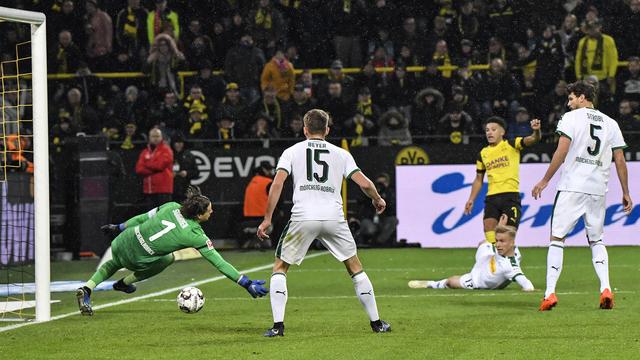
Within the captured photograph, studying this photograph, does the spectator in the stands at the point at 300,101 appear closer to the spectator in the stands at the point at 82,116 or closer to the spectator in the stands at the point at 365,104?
the spectator in the stands at the point at 365,104

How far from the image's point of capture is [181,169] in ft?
76.7

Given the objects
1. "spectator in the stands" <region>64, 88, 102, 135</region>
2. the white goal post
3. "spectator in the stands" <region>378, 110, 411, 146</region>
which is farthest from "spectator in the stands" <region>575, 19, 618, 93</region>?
the white goal post

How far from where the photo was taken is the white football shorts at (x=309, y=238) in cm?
988

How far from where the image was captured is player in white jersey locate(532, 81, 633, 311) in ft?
38.7

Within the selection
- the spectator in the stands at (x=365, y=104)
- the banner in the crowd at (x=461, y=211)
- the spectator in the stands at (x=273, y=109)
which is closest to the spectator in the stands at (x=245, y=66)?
the spectator in the stands at (x=273, y=109)

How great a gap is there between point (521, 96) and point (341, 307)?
12702 mm

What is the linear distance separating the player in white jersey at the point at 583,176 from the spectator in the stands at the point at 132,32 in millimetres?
16706

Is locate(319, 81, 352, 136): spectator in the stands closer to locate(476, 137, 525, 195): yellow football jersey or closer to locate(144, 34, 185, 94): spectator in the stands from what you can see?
locate(144, 34, 185, 94): spectator in the stands

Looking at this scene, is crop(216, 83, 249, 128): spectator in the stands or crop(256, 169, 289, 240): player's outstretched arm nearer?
crop(256, 169, 289, 240): player's outstretched arm

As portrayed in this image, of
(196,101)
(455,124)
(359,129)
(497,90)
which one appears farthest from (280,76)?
(497,90)

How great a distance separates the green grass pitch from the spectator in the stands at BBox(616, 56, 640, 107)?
26.1 ft

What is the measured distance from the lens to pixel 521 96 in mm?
24312

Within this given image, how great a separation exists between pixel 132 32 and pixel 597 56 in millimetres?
10464

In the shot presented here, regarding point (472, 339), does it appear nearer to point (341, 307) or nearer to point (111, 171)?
point (341, 307)
